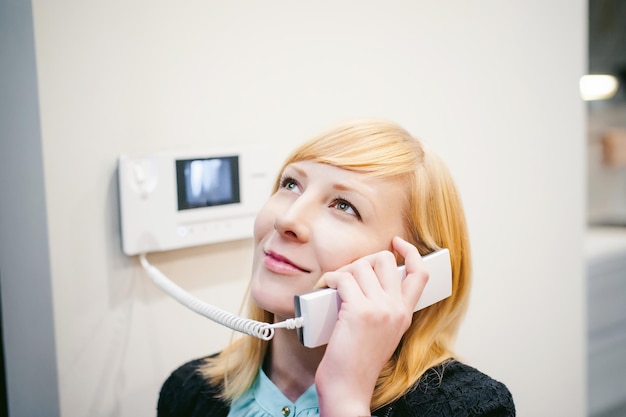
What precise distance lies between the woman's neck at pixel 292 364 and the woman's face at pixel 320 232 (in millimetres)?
82

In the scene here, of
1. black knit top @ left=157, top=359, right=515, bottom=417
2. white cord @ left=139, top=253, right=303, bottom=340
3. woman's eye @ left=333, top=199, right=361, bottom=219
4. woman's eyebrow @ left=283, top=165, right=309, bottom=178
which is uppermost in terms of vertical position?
woman's eyebrow @ left=283, top=165, right=309, bottom=178

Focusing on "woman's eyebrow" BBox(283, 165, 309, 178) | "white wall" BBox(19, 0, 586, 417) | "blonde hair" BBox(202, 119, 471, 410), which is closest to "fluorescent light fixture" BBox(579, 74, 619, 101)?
"white wall" BBox(19, 0, 586, 417)

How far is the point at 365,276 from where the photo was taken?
0.67 m

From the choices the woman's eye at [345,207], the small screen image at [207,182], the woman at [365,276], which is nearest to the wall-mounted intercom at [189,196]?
the small screen image at [207,182]

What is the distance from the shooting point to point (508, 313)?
1.25 meters

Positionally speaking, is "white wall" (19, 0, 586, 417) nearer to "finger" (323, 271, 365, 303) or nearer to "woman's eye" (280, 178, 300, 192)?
"woman's eye" (280, 178, 300, 192)

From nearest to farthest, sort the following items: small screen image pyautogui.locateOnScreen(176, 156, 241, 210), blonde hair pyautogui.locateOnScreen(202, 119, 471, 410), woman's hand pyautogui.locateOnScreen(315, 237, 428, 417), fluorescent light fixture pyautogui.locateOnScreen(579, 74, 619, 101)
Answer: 1. woman's hand pyautogui.locateOnScreen(315, 237, 428, 417)
2. blonde hair pyautogui.locateOnScreen(202, 119, 471, 410)
3. small screen image pyautogui.locateOnScreen(176, 156, 241, 210)
4. fluorescent light fixture pyautogui.locateOnScreen(579, 74, 619, 101)

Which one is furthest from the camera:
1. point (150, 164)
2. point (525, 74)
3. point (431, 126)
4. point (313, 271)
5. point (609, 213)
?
point (609, 213)

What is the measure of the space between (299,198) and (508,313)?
0.69m

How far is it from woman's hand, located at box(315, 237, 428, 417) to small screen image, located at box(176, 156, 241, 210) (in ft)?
0.88

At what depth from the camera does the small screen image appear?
862mm

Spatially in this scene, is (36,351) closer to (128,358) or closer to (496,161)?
(128,358)

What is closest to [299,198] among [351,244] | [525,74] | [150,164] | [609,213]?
[351,244]

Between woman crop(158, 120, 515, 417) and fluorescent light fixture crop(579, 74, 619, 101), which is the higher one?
fluorescent light fixture crop(579, 74, 619, 101)
